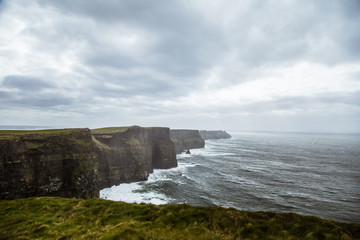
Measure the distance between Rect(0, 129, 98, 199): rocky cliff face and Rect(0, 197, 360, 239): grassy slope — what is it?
12.0m

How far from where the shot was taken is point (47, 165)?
29.3 m

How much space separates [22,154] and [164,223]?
96.3 ft

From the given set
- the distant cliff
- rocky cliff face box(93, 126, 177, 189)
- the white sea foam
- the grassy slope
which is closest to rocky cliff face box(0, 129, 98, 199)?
the distant cliff

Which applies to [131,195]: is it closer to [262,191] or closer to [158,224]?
[158,224]

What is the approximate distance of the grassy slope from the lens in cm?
1055

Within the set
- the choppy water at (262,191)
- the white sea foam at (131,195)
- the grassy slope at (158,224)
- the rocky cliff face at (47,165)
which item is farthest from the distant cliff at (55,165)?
the grassy slope at (158,224)

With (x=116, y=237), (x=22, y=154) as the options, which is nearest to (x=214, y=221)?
(x=116, y=237)

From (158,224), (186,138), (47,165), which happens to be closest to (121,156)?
(47,165)

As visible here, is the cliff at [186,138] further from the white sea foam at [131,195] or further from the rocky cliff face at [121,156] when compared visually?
the white sea foam at [131,195]

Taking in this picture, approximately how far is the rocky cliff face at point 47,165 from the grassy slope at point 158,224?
12.0 metres

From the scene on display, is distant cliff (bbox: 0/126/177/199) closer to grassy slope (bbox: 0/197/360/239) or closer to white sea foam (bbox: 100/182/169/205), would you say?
white sea foam (bbox: 100/182/169/205)

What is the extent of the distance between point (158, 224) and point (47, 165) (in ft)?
92.6

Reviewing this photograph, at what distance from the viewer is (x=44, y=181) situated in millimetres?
28453

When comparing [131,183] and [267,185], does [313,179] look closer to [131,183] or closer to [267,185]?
[267,185]
